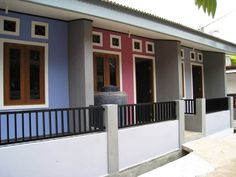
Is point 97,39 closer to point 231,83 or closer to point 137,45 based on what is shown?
point 137,45

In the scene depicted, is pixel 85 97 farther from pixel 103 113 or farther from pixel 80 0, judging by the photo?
pixel 80 0

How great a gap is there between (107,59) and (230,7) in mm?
7033

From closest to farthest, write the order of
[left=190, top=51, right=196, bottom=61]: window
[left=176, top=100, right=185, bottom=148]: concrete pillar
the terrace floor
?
[left=176, top=100, right=185, bottom=148]: concrete pillar, the terrace floor, [left=190, top=51, right=196, bottom=61]: window

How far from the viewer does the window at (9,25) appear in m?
6.14

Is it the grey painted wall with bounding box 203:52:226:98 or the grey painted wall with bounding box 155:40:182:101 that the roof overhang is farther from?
the grey painted wall with bounding box 203:52:226:98

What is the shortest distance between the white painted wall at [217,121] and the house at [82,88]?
0.22 ft

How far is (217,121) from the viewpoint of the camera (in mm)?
10656

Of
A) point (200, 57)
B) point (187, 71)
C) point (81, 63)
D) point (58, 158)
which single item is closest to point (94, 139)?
point (58, 158)

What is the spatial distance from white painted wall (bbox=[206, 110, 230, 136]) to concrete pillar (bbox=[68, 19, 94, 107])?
15.8 feet

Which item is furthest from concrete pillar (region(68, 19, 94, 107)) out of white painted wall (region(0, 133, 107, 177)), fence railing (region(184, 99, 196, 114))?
fence railing (region(184, 99, 196, 114))

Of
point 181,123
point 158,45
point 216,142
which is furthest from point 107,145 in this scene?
point 158,45

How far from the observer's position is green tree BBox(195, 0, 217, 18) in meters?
A: 1.35

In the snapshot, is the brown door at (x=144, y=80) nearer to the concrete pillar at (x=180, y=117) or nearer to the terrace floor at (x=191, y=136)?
the terrace floor at (x=191, y=136)

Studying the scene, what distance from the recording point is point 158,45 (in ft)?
33.7
